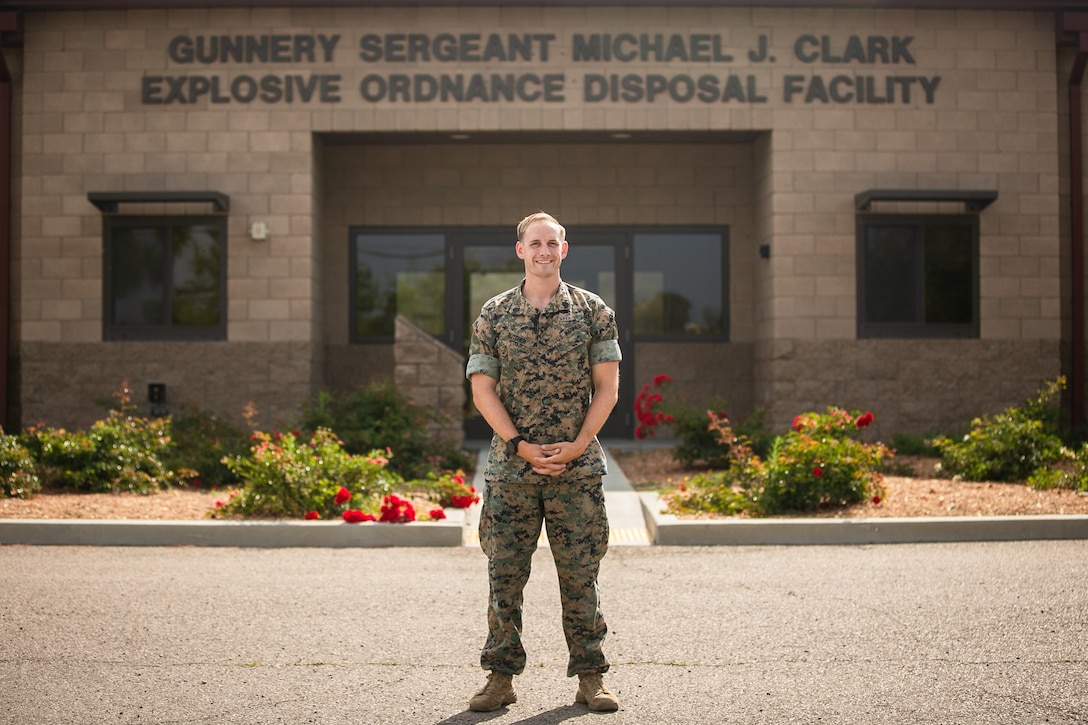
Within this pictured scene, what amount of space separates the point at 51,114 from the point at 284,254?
134 inches

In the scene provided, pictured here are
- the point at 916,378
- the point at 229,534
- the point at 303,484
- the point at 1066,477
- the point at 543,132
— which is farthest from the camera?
the point at 543,132

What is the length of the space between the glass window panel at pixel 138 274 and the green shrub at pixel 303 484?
A: 5423 millimetres

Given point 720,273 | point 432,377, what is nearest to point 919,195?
point 720,273

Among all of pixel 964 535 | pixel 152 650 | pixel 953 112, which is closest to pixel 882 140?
pixel 953 112

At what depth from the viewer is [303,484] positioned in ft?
28.3

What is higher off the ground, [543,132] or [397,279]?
[543,132]

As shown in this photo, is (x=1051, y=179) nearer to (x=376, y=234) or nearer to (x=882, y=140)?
(x=882, y=140)

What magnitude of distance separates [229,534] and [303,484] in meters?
0.74

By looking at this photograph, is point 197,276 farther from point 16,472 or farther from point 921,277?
point 921,277

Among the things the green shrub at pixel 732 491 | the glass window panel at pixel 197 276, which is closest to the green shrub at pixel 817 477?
the green shrub at pixel 732 491

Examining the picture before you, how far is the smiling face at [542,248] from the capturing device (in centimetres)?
435

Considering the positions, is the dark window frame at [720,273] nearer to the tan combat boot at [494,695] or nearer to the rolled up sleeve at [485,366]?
the rolled up sleeve at [485,366]

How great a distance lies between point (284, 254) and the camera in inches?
533

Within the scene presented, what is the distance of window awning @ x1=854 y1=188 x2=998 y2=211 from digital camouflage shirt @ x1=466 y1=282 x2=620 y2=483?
32.0 feet
